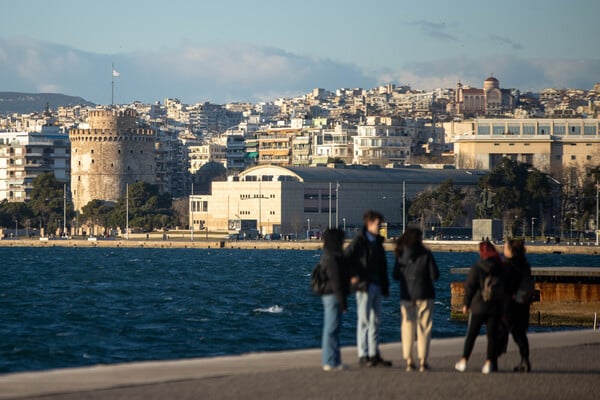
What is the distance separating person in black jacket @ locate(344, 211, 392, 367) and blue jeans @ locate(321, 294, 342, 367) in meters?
0.42

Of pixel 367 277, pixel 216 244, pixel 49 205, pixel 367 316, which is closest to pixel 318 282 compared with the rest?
pixel 367 277

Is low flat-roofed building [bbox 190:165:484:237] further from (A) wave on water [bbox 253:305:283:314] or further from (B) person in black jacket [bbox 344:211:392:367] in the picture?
(B) person in black jacket [bbox 344:211:392:367]

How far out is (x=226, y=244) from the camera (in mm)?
109312

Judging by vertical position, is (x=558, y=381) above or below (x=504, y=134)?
below

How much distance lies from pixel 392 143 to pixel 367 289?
148377 mm

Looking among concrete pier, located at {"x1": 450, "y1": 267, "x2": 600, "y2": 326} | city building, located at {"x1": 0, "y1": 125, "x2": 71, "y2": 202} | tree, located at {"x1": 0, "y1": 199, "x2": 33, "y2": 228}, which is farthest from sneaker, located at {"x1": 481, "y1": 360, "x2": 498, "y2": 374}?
city building, located at {"x1": 0, "y1": 125, "x2": 71, "y2": 202}

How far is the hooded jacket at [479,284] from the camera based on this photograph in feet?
50.3

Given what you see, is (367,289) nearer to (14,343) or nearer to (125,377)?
(125,377)

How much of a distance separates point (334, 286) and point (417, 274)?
41.9 inches

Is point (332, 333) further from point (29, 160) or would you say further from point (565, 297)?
point (29, 160)

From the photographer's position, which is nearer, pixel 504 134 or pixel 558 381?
pixel 558 381

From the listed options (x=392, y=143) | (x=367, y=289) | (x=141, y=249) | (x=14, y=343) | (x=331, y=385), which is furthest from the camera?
(x=392, y=143)

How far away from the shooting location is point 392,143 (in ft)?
535

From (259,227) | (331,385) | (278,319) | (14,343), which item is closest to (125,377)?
(331,385)
